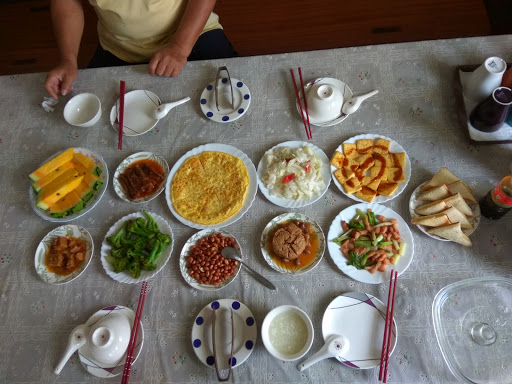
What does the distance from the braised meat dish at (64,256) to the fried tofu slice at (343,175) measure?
1.14 metres

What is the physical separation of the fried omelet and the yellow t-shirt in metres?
0.79

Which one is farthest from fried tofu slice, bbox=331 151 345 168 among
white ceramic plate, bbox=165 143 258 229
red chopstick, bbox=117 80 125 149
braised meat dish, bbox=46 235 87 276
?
braised meat dish, bbox=46 235 87 276

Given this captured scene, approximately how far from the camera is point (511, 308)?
1.24 meters

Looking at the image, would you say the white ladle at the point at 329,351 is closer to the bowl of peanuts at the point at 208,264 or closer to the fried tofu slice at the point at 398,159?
the bowl of peanuts at the point at 208,264

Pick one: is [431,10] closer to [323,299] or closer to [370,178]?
[370,178]

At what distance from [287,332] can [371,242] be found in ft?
1.56

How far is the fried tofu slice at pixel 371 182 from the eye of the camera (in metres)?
1.50

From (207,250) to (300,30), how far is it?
7.48 ft

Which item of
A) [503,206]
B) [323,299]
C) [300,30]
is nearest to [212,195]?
[323,299]

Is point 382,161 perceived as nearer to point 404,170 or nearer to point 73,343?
point 404,170

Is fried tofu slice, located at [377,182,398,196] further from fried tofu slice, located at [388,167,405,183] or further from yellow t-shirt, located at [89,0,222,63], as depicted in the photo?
yellow t-shirt, located at [89,0,222,63]

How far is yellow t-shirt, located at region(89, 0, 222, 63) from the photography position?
1.82 metres

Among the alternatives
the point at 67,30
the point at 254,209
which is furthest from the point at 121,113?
the point at 254,209

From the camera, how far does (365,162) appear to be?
1.56m
